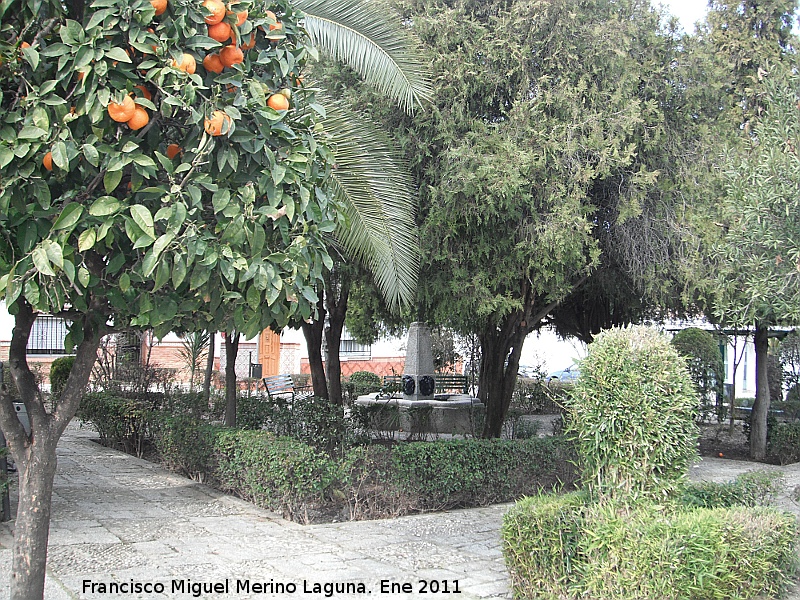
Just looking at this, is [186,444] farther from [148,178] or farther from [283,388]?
[283,388]

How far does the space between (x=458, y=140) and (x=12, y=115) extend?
5912mm

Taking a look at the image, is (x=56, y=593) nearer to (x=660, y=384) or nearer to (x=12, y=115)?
(x=12, y=115)

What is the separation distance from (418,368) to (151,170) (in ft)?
50.0

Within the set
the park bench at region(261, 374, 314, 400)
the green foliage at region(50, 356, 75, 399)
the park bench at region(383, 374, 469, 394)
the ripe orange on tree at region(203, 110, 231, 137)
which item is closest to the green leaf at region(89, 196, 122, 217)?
the ripe orange on tree at region(203, 110, 231, 137)

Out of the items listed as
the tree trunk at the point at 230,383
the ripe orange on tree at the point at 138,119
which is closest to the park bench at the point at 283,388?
the tree trunk at the point at 230,383

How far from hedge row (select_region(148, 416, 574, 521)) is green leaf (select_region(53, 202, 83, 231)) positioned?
450 centimetres

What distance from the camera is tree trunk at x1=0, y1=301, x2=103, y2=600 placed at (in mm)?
3574

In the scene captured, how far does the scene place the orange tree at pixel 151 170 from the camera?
2959mm

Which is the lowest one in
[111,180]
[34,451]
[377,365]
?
[377,365]

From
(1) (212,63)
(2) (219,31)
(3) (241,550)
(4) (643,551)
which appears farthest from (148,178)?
(3) (241,550)

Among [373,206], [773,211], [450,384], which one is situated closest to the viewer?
[773,211]

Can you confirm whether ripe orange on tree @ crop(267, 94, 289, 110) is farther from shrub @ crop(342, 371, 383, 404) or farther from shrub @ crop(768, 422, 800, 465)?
shrub @ crop(342, 371, 383, 404)

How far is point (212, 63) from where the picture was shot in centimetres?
332

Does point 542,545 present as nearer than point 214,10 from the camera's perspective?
No
